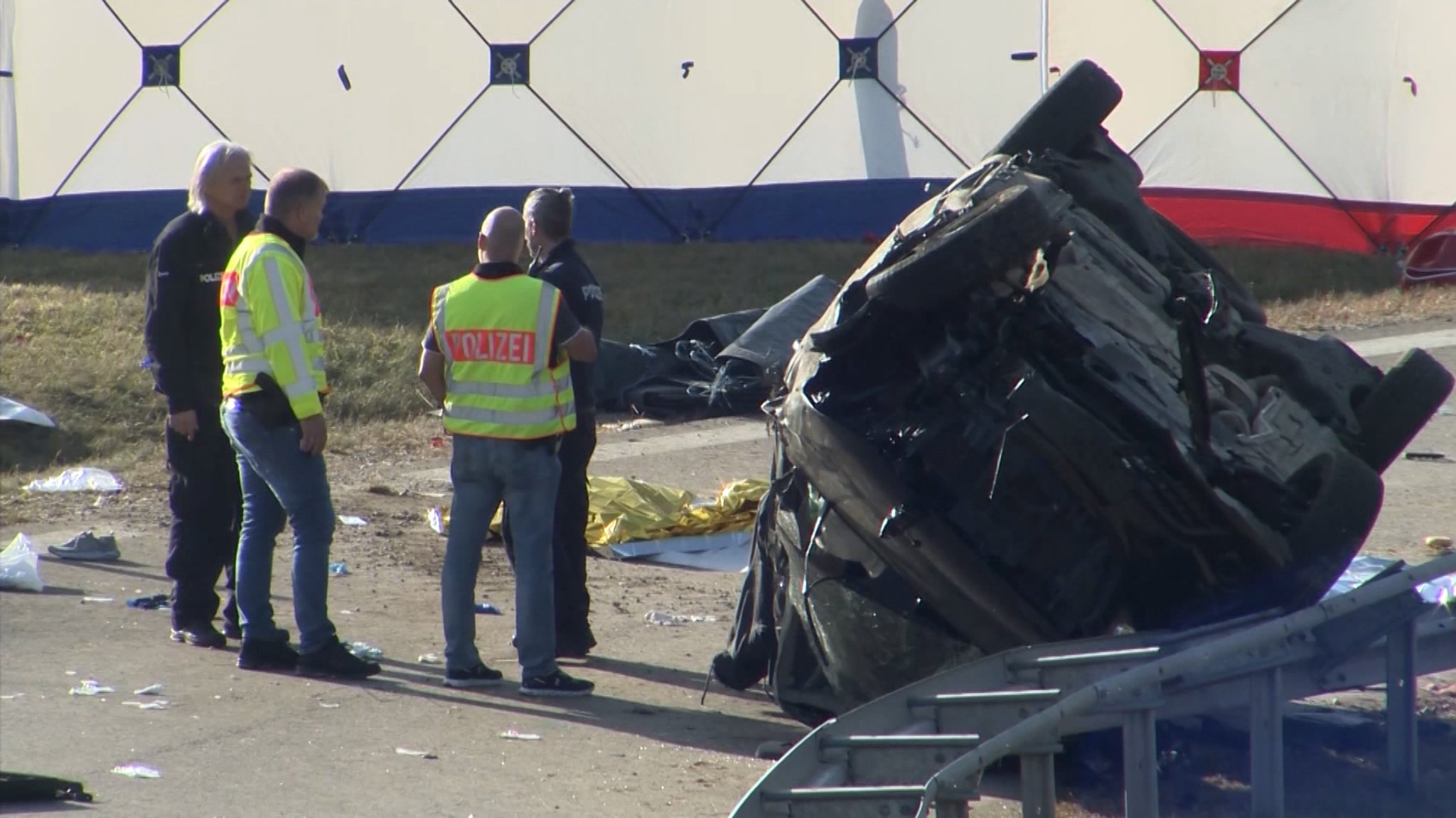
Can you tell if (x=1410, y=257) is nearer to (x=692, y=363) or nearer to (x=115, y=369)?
(x=692, y=363)

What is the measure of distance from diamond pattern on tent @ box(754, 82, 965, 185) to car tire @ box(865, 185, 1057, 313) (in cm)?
1392

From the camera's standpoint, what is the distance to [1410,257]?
1556 cm

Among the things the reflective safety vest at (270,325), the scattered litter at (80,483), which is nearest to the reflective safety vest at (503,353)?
the reflective safety vest at (270,325)

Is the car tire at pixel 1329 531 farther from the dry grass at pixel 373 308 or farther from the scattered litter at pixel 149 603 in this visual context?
the dry grass at pixel 373 308

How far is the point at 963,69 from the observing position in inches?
727

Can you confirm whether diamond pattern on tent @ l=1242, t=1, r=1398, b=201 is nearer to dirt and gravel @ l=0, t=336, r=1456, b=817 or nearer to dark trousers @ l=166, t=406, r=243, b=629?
dirt and gravel @ l=0, t=336, r=1456, b=817

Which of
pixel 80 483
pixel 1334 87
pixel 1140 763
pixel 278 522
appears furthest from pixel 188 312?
pixel 1334 87

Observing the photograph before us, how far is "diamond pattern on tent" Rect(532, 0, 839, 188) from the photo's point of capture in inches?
732

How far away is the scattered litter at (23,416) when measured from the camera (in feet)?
35.4

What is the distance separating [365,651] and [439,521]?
212 cm

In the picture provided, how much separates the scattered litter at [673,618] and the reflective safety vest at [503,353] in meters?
1.39

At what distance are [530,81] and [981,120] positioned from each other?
4.92 metres

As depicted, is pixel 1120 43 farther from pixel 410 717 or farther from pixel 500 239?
pixel 410 717

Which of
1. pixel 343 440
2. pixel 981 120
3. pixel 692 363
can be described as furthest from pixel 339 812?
pixel 981 120
